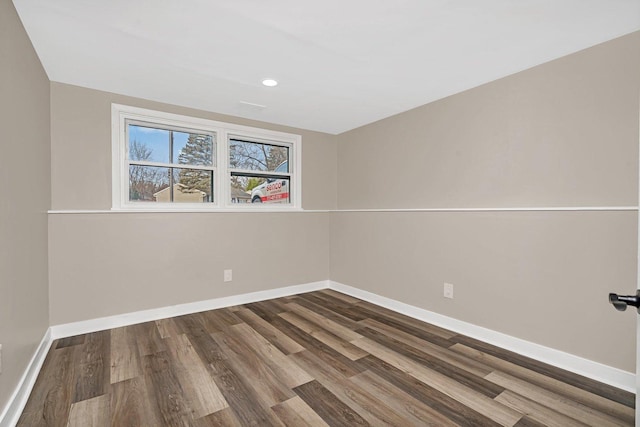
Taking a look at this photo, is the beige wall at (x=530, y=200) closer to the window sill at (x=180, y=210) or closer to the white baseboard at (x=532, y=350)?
the white baseboard at (x=532, y=350)

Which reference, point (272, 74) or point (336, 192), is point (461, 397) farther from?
point (336, 192)

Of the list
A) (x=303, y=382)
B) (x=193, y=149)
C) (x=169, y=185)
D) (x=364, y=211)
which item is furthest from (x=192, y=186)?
(x=303, y=382)

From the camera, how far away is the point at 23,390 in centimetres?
170

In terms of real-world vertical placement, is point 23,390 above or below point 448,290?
below

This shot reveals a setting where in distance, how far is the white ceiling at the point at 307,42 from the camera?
5.36 ft

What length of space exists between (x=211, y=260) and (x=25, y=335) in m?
1.59

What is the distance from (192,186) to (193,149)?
1.29 feet

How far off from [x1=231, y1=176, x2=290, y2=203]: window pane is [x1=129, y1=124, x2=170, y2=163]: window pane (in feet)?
2.51

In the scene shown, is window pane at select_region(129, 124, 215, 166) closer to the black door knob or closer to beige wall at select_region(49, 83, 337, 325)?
beige wall at select_region(49, 83, 337, 325)

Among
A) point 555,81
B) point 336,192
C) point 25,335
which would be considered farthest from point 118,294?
point 555,81

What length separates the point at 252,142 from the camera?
3662 mm

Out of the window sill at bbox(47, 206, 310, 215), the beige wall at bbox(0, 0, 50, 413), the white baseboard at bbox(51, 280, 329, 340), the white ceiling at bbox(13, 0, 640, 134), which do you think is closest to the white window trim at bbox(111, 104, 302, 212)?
the window sill at bbox(47, 206, 310, 215)

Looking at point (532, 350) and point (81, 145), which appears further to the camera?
point (81, 145)

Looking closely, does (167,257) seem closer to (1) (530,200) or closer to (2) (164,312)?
(2) (164,312)
